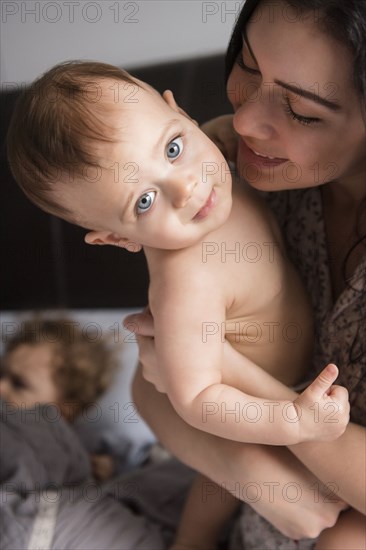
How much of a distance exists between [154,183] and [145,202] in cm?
2

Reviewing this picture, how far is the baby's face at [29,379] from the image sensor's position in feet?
5.80

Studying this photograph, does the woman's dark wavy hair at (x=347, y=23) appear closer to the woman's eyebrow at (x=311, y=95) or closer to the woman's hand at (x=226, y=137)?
the woman's eyebrow at (x=311, y=95)

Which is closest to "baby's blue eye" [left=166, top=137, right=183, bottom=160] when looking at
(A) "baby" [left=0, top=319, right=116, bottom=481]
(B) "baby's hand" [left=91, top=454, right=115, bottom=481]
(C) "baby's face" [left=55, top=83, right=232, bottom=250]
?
(C) "baby's face" [left=55, top=83, right=232, bottom=250]

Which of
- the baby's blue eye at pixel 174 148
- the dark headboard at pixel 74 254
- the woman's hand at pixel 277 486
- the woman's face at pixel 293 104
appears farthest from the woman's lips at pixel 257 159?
the dark headboard at pixel 74 254

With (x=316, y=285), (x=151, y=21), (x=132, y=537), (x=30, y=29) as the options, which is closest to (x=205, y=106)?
(x=151, y=21)

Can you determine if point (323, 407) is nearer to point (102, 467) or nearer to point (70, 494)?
point (70, 494)

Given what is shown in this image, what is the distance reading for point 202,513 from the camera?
3.96 feet

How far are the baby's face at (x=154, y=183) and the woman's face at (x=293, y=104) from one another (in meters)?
0.07

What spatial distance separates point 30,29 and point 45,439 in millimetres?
753

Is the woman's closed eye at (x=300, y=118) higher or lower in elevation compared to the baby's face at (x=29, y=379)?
higher

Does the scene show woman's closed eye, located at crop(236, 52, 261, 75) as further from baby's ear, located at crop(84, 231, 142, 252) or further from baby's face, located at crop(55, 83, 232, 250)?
baby's ear, located at crop(84, 231, 142, 252)

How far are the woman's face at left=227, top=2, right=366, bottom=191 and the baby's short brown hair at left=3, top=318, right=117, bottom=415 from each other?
37.7 inches

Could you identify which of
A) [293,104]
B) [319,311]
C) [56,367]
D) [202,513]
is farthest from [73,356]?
[293,104]

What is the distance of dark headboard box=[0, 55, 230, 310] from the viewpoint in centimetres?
145
